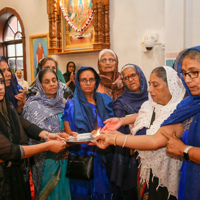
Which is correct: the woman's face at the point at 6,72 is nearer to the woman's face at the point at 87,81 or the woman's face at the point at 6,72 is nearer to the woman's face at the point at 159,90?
the woman's face at the point at 87,81

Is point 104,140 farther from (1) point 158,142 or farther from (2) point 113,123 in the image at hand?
(1) point 158,142

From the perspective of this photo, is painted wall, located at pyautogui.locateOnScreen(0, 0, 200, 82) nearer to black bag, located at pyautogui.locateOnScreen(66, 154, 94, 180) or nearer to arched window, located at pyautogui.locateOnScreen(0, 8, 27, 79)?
black bag, located at pyautogui.locateOnScreen(66, 154, 94, 180)

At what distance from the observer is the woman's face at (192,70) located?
1.54 m

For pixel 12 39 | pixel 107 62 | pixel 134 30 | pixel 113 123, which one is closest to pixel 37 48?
pixel 12 39

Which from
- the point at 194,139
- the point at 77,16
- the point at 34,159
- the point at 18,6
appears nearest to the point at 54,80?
the point at 34,159

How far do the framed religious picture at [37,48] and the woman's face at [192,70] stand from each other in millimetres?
5969

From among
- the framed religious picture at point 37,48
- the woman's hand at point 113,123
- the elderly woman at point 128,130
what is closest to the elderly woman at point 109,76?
the elderly woman at point 128,130

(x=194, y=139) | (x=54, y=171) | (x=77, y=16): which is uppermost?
(x=77, y=16)

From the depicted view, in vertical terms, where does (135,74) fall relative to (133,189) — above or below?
above

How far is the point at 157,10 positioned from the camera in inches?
182

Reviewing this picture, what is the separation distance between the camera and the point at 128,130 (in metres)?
2.71

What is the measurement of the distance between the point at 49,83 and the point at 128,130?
105cm

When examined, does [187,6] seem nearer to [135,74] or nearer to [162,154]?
[135,74]

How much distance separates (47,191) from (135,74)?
1.64m
